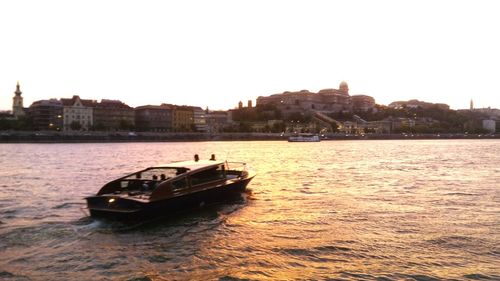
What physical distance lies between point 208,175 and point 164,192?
4297 millimetres

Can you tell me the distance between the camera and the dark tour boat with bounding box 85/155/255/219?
1870 centimetres

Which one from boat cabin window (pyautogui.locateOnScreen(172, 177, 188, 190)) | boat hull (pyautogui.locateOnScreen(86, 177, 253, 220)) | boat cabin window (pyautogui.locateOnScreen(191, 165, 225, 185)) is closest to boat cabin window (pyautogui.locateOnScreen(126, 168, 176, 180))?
boat cabin window (pyautogui.locateOnScreen(172, 177, 188, 190))

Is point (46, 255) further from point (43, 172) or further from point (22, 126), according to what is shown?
point (22, 126)

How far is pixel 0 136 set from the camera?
142 meters

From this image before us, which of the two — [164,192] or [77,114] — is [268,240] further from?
[77,114]

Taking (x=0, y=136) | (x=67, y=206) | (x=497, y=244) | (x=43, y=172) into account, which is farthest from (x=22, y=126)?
(x=497, y=244)

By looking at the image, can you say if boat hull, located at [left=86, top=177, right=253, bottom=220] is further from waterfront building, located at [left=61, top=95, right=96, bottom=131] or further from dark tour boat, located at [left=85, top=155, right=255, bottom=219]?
waterfront building, located at [left=61, top=95, right=96, bottom=131]

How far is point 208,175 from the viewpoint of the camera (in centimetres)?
2388

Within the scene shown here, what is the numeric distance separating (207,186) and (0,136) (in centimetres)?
13835

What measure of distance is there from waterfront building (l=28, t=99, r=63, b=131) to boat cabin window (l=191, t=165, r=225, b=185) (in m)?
169

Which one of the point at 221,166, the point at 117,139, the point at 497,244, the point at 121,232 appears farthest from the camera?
the point at 117,139

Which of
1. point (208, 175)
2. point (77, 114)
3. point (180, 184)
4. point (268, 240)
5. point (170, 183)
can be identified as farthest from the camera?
point (77, 114)

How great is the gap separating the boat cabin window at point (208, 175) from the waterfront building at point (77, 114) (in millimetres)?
165135

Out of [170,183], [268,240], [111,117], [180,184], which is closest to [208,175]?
[180,184]
